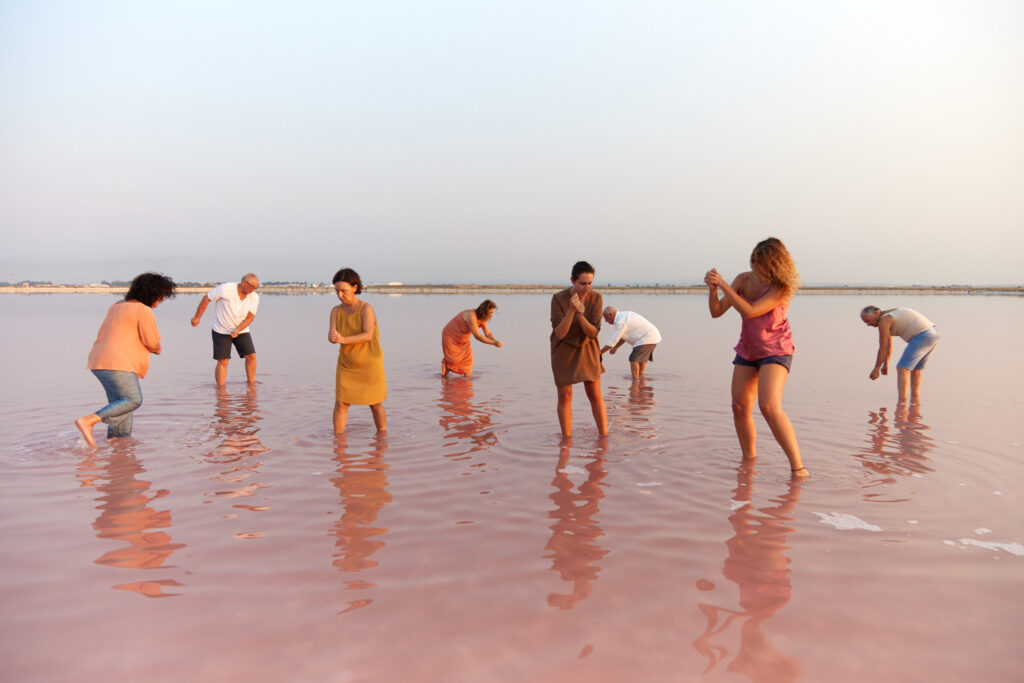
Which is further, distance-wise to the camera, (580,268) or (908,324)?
(908,324)

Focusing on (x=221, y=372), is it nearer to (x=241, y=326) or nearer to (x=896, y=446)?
(x=241, y=326)

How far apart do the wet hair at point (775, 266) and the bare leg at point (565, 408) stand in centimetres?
245

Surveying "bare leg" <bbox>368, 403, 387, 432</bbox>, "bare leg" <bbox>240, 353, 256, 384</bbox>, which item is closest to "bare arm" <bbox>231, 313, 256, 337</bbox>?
"bare leg" <bbox>240, 353, 256, 384</bbox>

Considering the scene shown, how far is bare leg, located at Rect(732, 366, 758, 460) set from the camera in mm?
5660

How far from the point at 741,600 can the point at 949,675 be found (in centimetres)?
90

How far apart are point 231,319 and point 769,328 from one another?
8883 mm

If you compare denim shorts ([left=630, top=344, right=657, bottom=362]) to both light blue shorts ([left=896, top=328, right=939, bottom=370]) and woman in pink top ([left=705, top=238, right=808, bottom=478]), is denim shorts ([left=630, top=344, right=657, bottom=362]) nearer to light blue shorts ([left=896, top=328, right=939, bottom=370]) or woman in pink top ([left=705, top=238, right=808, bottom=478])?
light blue shorts ([left=896, top=328, right=939, bottom=370])

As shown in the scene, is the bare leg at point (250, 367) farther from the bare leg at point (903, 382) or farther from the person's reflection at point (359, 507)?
the bare leg at point (903, 382)

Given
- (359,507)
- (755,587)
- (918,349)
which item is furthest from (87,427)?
(918,349)

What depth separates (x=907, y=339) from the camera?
9422 millimetres

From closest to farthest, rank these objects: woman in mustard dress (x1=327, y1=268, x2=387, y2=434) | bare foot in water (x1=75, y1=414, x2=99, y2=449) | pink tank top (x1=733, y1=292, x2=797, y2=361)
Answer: pink tank top (x1=733, y1=292, x2=797, y2=361), bare foot in water (x1=75, y1=414, x2=99, y2=449), woman in mustard dress (x1=327, y1=268, x2=387, y2=434)

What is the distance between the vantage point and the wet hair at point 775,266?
5.27m

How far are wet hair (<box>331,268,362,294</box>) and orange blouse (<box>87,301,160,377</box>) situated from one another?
76.3 inches

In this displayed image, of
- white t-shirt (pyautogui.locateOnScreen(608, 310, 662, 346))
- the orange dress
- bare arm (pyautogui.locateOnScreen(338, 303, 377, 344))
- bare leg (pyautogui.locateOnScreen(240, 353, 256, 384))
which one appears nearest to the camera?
bare arm (pyautogui.locateOnScreen(338, 303, 377, 344))
